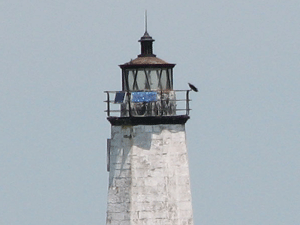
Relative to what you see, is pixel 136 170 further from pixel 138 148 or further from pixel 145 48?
pixel 145 48

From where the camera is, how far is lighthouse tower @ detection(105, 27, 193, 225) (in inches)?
2138

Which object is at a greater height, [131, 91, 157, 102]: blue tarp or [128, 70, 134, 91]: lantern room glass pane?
[128, 70, 134, 91]: lantern room glass pane

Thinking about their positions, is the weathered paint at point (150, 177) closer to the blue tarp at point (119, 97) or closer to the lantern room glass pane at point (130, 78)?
the blue tarp at point (119, 97)

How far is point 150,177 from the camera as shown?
178 feet

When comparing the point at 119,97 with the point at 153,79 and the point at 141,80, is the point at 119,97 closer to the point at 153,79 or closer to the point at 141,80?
the point at 141,80

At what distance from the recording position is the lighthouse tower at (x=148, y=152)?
54.3 metres

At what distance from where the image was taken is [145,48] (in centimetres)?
5512

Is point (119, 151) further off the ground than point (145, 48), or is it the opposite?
point (145, 48)

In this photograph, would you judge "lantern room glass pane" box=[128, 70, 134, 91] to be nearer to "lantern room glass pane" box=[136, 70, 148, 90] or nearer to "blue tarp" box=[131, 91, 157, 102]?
"lantern room glass pane" box=[136, 70, 148, 90]

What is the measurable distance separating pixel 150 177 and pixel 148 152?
2.86ft

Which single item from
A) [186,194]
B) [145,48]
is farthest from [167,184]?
[145,48]

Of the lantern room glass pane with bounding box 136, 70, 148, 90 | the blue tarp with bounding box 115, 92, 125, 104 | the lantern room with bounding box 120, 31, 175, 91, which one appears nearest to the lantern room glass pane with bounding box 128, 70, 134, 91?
the lantern room with bounding box 120, 31, 175, 91

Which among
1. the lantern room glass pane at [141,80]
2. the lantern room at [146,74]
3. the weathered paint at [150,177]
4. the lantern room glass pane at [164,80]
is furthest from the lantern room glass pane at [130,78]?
the weathered paint at [150,177]

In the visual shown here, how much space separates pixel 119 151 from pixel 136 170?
93 cm
